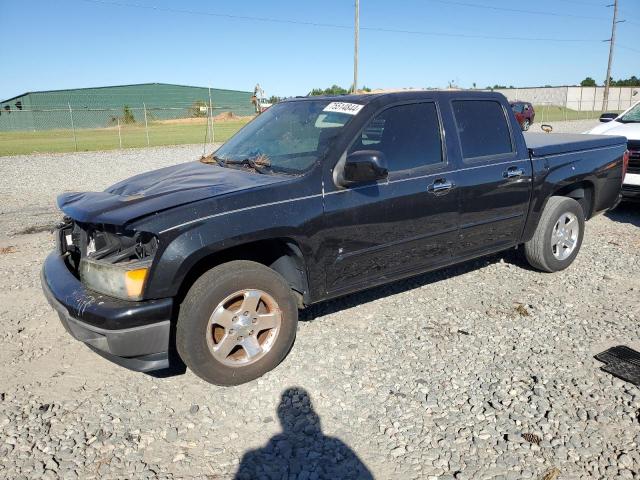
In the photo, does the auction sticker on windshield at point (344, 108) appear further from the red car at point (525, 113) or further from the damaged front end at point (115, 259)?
the red car at point (525, 113)

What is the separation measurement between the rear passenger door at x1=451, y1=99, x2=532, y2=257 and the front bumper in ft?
8.72

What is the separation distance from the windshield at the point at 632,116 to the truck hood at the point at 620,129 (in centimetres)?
15

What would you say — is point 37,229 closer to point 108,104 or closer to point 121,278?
point 121,278

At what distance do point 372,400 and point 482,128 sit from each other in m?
2.75

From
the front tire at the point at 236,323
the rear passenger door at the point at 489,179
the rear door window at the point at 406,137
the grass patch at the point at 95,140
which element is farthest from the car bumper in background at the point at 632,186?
the grass patch at the point at 95,140

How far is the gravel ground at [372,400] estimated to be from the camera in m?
2.80

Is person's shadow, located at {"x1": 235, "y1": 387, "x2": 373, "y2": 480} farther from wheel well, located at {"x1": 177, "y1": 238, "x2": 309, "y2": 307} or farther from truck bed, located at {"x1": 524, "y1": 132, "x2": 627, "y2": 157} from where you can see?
truck bed, located at {"x1": 524, "y1": 132, "x2": 627, "y2": 157}

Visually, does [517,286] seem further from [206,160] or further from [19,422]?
[19,422]

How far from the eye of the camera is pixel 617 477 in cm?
265

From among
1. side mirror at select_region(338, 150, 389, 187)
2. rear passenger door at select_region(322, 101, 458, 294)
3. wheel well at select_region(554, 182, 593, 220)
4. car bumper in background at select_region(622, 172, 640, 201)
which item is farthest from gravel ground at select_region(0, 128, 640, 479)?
car bumper in background at select_region(622, 172, 640, 201)

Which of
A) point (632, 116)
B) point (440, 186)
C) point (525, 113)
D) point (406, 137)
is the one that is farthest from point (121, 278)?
point (525, 113)

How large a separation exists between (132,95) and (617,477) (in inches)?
3081

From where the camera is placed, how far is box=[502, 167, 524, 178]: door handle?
482 centimetres

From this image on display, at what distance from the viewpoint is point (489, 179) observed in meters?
4.68
